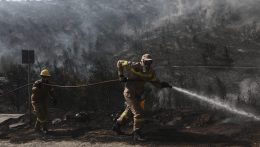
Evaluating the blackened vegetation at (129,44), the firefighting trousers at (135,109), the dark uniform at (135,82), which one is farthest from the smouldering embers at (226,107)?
the firefighting trousers at (135,109)

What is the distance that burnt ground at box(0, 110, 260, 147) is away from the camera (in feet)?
27.9

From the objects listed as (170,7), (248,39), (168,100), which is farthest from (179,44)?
(168,100)

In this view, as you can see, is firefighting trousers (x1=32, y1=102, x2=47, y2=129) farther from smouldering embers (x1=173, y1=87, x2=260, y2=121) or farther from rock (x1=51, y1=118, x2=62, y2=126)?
smouldering embers (x1=173, y1=87, x2=260, y2=121)

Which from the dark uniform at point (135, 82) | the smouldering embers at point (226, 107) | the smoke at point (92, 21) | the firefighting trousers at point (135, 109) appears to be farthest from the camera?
the smoke at point (92, 21)

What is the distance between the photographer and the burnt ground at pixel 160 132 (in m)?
8.49

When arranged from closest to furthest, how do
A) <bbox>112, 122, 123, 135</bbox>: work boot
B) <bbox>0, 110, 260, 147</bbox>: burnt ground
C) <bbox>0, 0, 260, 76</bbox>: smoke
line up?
<bbox>0, 110, 260, 147</bbox>: burnt ground < <bbox>112, 122, 123, 135</bbox>: work boot < <bbox>0, 0, 260, 76</bbox>: smoke

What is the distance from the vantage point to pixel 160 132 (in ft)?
31.7

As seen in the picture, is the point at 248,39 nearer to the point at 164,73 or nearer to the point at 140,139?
the point at 164,73

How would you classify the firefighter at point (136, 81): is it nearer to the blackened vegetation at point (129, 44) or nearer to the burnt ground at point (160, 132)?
the burnt ground at point (160, 132)

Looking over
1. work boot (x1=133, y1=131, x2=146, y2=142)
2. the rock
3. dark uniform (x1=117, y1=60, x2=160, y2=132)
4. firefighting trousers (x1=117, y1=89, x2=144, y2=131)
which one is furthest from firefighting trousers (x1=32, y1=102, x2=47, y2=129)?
work boot (x1=133, y1=131, x2=146, y2=142)

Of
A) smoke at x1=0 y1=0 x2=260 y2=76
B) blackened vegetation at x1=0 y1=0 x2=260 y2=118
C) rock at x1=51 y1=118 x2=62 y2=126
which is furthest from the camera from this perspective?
smoke at x1=0 y1=0 x2=260 y2=76

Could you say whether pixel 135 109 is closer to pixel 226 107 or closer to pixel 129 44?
pixel 226 107

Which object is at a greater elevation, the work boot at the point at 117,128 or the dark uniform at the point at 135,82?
the dark uniform at the point at 135,82

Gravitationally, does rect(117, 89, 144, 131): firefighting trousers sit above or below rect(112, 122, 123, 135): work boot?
above
